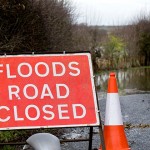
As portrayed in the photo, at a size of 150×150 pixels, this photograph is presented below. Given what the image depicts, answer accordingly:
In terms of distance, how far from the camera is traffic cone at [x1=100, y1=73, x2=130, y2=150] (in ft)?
15.7

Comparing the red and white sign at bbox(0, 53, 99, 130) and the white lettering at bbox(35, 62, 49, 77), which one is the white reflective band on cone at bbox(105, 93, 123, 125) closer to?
the red and white sign at bbox(0, 53, 99, 130)

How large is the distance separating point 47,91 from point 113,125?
38.2 inches

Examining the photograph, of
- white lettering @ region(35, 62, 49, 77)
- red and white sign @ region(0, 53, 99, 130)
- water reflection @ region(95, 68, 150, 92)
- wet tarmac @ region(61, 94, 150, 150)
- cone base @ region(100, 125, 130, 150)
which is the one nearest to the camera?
red and white sign @ region(0, 53, 99, 130)

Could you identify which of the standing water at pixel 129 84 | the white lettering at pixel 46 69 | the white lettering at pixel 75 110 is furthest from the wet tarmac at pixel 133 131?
the standing water at pixel 129 84

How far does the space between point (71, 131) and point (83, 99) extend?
346 centimetres

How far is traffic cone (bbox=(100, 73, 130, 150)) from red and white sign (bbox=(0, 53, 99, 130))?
611 mm

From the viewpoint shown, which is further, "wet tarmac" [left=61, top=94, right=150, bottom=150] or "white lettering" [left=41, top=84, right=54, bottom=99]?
"wet tarmac" [left=61, top=94, right=150, bottom=150]

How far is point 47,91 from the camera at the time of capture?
4.26 m

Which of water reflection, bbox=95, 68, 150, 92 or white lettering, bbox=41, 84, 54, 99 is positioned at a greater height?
white lettering, bbox=41, 84, 54, 99

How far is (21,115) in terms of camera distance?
13.7ft

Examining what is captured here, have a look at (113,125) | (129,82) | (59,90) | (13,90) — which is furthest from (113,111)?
(129,82)

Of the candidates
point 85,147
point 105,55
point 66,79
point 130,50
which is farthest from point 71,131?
point 130,50

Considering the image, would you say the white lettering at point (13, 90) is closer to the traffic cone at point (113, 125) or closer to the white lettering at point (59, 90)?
the white lettering at point (59, 90)

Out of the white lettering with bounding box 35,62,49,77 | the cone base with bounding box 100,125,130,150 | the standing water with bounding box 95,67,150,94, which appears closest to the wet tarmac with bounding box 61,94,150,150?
the cone base with bounding box 100,125,130,150
